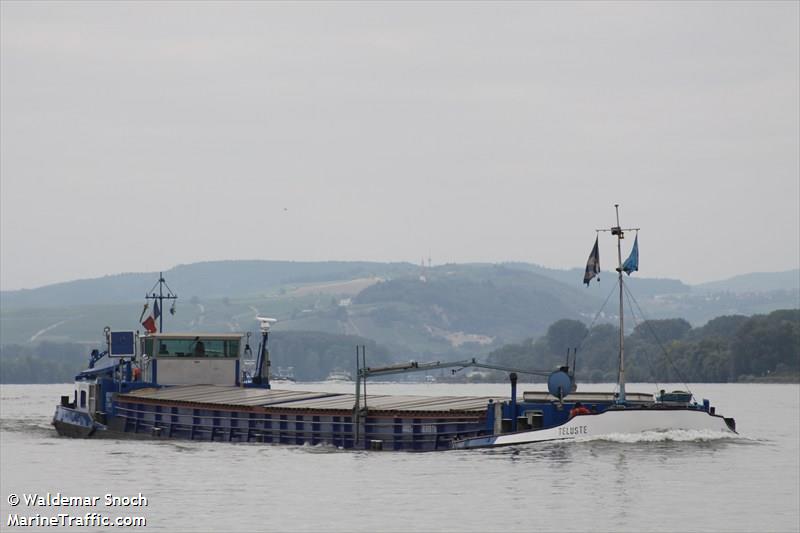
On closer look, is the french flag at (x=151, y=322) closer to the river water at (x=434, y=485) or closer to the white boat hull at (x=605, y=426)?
the river water at (x=434, y=485)

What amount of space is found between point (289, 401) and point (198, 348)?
12250 millimetres

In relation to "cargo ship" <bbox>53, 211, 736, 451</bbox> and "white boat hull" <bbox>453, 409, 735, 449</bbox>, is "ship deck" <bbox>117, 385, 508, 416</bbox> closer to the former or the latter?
"cargo ship" <bbox>53, 211, 736, 451</bbox>

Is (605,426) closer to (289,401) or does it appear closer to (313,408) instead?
(313,408)

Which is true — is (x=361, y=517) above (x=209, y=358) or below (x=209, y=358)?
below

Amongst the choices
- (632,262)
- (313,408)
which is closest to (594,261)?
(632,262)

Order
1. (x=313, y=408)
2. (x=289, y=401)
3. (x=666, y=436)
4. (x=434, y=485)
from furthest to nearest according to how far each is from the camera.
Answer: (x=289, y=401), (x=313, y=408), (x=666, y=436), (x=434, y=485)

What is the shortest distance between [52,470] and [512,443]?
21.5 meters

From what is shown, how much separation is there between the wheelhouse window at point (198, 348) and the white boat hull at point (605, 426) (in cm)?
2641

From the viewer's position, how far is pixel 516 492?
51750 mm

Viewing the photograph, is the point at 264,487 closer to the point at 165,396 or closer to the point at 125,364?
the point at 165,396

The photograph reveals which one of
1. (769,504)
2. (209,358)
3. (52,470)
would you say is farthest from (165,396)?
(769,504)

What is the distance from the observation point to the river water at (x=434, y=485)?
1797 inches

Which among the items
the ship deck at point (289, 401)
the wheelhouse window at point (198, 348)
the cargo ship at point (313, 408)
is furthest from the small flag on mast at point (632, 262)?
the wheelhouse window at point (198, 348)

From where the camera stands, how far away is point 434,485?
53.5 m
